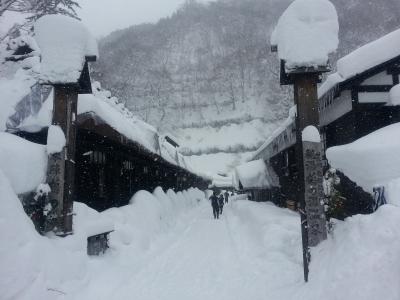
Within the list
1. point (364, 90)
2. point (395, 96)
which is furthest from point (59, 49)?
point (364, 90)

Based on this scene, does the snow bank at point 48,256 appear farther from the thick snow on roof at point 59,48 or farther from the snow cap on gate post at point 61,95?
the thick snow on roof at point 59,48

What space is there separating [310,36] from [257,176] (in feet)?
62.5

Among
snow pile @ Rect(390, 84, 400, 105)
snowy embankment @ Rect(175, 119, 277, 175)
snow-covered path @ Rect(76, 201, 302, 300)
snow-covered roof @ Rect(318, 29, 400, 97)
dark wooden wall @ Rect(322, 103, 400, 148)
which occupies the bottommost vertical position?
snow-covered path @ Rect(76, 201, 302, 300)

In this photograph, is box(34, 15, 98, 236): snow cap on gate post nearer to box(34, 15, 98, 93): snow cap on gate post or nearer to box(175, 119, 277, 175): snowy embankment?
box(34, 15, 98, 93): snow cap on gate post

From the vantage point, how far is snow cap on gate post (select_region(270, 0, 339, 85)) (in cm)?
618

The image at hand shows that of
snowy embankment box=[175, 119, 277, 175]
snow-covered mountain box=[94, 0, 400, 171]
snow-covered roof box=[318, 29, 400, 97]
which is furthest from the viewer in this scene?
snow-covered mountain box=[94, 0, 400, 171]

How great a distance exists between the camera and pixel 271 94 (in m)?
79.3

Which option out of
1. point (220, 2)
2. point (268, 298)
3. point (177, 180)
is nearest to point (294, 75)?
point (268, 298)

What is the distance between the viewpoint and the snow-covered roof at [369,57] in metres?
9.95

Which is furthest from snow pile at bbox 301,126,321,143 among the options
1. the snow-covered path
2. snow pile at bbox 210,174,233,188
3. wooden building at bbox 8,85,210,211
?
snow pile at bbox 210,174,233,188

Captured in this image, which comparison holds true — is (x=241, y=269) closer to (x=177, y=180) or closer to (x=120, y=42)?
(x=177, y=180)

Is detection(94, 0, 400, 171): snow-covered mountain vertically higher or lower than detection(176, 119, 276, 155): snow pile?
higher

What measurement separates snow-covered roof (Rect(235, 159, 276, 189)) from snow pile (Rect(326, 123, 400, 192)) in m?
14.7

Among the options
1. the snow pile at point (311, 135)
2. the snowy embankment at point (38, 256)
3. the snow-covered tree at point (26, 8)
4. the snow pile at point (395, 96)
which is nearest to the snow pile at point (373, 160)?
the snow pile at point (311, 135)
